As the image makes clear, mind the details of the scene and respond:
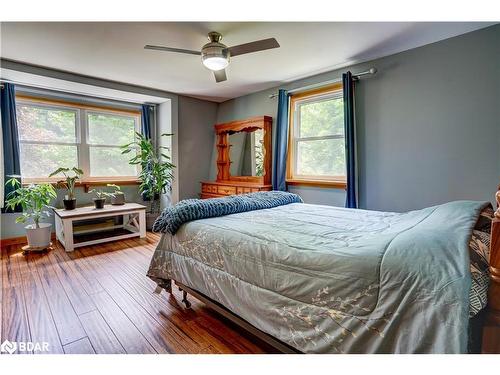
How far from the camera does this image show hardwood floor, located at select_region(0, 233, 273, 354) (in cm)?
158

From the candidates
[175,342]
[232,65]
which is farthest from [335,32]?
[175,342]

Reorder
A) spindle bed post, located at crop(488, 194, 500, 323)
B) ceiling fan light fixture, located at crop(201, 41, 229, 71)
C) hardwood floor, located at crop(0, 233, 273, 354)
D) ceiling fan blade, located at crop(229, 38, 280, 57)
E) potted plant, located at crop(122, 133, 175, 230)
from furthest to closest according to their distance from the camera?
potted plant, located at crop(122, 133, 175, 230) < ceiling fan light fixture, located at crop(201, 41, 229, 71) < ceiling fan blade, located at crop(229, 38, 280, 57) < hardwood floor, located at crop(0, 233, 273, 354) < spindle bed post, located at crop(488, 194, 500, 323)

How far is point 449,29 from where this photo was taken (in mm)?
2287

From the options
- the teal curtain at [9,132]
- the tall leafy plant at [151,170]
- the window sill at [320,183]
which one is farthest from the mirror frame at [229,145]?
the teal curtain at [9,132]

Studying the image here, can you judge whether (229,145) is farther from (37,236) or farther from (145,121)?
(37,236)

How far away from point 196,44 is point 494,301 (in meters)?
2.81

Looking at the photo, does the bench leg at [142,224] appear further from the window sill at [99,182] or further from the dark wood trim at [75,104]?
the dark wood trim at [75,104]

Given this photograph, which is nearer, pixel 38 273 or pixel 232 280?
pixel 232 280

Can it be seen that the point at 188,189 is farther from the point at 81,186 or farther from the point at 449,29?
the point at 449,29

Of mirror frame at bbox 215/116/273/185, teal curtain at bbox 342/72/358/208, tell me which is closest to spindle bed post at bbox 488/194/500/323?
teal curtain at bbox 342/72/358/208

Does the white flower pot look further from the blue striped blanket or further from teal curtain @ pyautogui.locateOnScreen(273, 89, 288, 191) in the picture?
teal curtain @ pyautogui.locateOnScreen(273, 89, 288, 191)

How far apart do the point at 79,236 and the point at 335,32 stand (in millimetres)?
4241

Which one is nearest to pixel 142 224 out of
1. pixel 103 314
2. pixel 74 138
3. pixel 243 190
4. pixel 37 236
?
pixel 37 236

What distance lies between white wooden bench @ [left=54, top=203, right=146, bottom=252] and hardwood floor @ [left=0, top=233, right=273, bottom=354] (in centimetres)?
52
